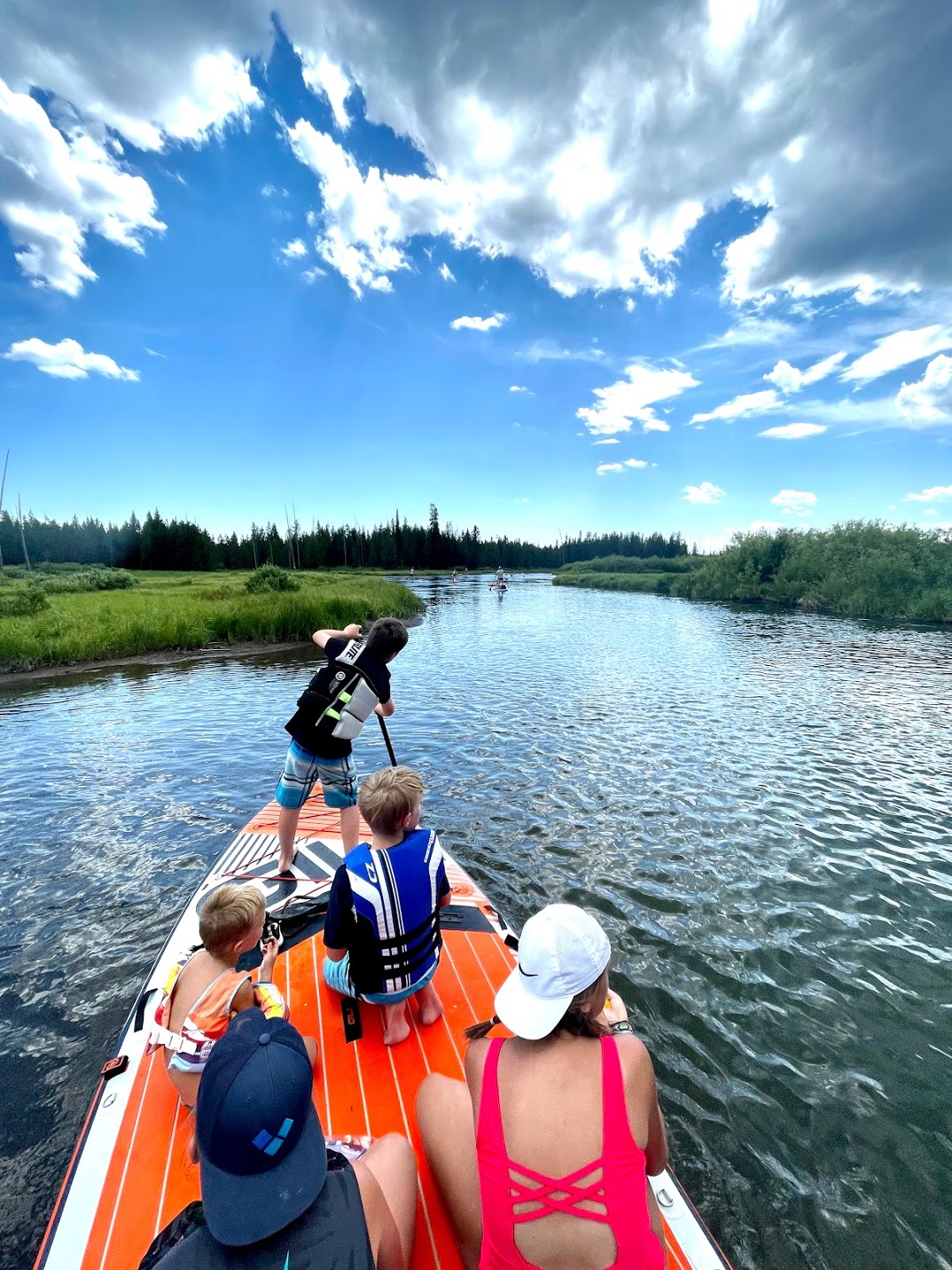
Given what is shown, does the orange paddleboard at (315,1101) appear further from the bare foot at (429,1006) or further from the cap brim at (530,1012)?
the cap brim at (530,1012)

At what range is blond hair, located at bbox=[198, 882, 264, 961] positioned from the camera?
3125 millimetres

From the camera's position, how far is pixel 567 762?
1147cm

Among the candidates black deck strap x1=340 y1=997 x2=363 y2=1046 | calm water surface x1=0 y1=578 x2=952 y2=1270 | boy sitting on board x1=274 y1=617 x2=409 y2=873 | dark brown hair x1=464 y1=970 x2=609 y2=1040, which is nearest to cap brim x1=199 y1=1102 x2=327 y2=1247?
dark brown hair x1=464 y1=970 x2=609 y2=1040

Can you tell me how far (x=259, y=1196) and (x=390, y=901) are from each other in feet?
5.61

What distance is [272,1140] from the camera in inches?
71.4

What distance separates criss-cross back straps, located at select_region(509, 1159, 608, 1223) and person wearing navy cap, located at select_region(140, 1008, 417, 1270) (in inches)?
22.2

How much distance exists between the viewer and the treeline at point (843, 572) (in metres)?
43.0

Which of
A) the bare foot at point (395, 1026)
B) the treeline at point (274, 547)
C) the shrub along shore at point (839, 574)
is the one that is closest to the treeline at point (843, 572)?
the shrub along shore at point (839, 574)

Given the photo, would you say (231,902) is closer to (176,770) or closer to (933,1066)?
(933,1066)

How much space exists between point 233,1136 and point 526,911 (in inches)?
→ 207

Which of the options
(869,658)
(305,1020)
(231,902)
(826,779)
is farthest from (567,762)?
(869,658)

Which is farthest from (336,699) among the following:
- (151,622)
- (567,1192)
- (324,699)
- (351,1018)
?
(151,622)

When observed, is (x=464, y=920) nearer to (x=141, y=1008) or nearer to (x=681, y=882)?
(x=141, y=1008)

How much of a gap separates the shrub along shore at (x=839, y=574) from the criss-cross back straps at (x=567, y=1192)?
154 feet
